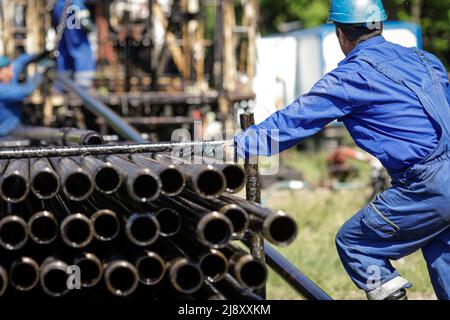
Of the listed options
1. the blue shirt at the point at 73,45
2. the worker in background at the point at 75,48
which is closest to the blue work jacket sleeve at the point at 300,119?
the worker in background at the point at 75,48

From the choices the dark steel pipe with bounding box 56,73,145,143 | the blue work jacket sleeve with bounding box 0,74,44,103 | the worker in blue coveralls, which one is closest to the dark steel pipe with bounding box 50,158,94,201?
the worker in blue coveralls

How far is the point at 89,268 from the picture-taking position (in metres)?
3.55

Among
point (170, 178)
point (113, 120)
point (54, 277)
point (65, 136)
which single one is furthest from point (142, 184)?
point (113, 120)

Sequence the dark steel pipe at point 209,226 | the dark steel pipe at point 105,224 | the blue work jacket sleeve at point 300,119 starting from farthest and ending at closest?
1. the blue work jacket sleeve at point 300,119
2. the dark steel pipe at point 105,224
3. the dark steel pipe at point 209,226

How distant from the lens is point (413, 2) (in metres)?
24.1

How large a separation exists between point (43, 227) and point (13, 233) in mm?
122

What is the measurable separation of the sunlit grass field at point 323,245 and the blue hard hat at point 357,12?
3.03 m

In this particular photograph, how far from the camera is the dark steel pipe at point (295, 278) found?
4484 mm

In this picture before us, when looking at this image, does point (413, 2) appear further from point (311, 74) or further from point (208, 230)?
point (208, 230)

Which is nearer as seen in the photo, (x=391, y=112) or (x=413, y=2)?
(x=391, y=112)

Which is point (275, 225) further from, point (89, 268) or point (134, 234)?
point (89, 268)

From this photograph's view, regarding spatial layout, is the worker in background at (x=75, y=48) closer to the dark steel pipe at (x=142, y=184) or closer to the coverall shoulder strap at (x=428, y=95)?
the coverall shoulder strap at (x=428, y=95)

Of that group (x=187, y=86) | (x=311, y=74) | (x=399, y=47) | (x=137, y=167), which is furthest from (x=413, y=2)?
(x=137, y=167)
